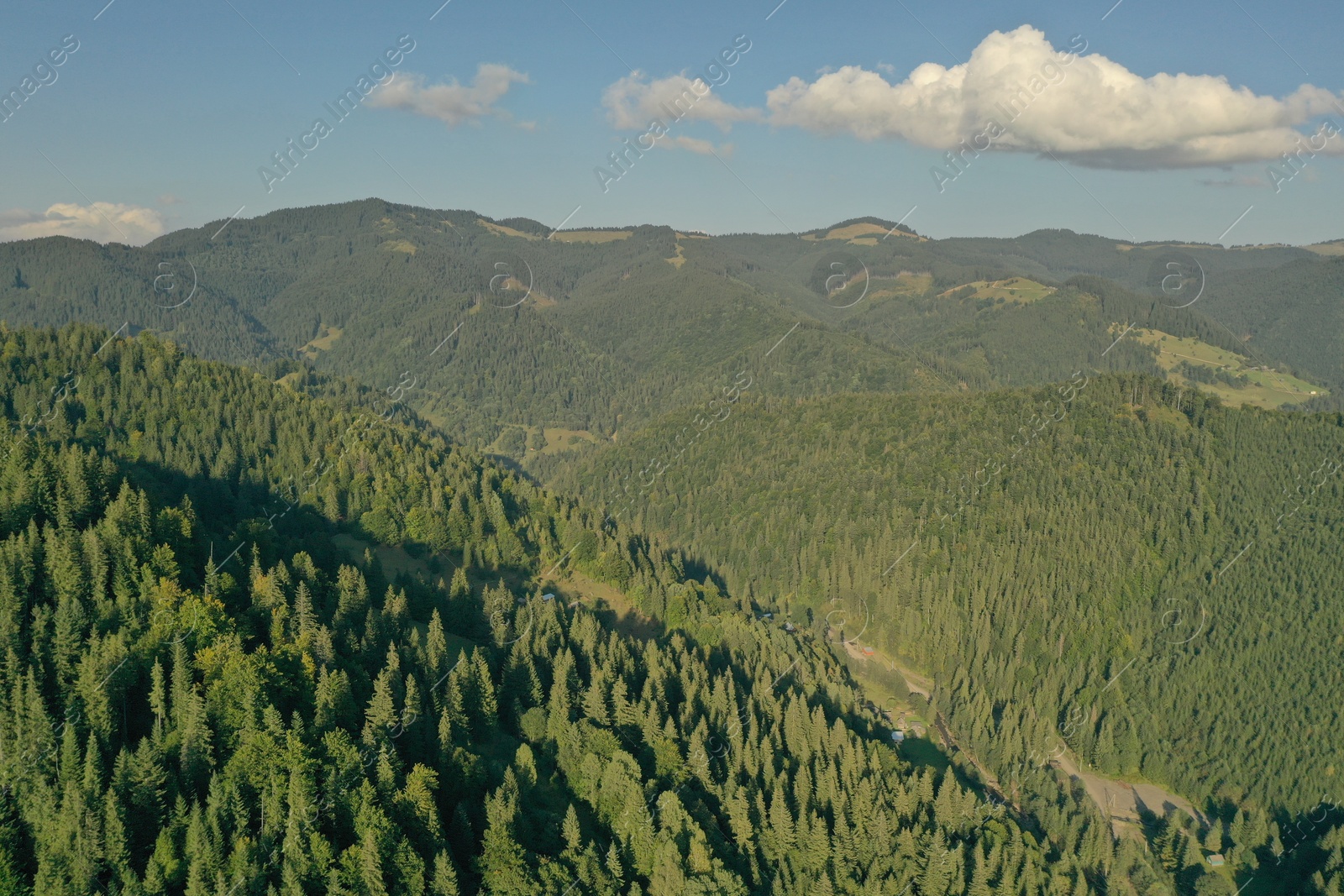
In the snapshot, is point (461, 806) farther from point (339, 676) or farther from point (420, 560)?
point (420, 560)

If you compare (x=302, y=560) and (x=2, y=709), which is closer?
(x=2, y=709)

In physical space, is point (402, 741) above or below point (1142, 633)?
above

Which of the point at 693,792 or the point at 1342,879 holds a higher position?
the point at 693,792

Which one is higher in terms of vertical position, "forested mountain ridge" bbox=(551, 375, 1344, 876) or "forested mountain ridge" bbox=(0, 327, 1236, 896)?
"forested mountain ridge" bbox=(0, 327, 1236, 896)

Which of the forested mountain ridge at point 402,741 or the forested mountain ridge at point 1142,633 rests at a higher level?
the forested mountain ridge at point 402,741

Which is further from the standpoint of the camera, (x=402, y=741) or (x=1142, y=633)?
(x=1142, y=633)

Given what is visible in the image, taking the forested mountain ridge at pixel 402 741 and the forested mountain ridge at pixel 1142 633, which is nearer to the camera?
the forested mountain ridge at pixel 402 741

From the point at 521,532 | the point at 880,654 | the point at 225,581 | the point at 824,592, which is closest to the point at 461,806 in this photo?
the point at 225,581

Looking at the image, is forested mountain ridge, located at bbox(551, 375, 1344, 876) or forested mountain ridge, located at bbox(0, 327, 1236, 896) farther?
forested mountain ridge, located at bbox(551, 375, 1344, 876)
